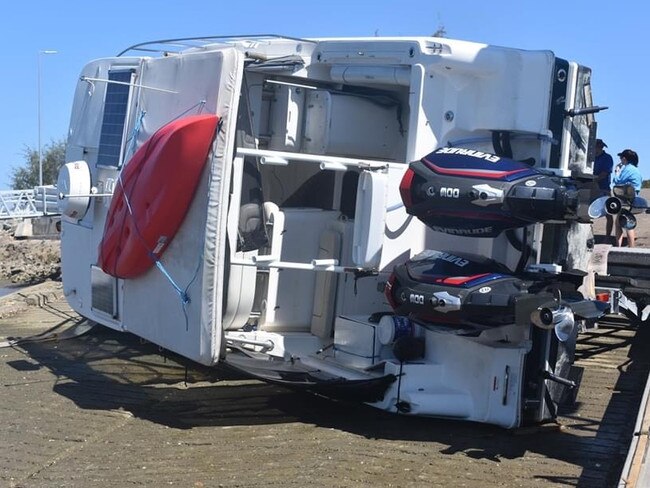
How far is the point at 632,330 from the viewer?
9086 mm

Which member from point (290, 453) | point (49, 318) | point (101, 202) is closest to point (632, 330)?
point (290, 453)

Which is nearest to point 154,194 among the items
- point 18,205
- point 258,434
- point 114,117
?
point 114,117

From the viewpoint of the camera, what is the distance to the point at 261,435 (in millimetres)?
6398

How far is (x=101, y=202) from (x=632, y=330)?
5.04m

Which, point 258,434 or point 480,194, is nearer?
point 480,194

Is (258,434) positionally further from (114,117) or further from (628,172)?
(628,172)

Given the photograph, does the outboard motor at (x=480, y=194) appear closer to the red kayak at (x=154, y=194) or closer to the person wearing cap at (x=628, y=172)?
the red kayak at (x=154, y=194)

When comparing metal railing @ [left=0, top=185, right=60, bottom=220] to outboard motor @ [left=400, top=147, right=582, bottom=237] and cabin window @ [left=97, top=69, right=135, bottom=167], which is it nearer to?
cabin window @ [left=97, top=69, right=135, bottom=167]

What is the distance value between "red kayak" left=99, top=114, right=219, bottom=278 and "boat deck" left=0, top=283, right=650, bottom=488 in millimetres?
1131

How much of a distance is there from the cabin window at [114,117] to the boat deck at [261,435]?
1888mm

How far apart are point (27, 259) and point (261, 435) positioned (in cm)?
1692

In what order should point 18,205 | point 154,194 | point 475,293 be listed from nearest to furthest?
point 475,293, point 154,194, point 18,205

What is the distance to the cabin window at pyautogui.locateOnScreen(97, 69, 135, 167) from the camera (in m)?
7.98

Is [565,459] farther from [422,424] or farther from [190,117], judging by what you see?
[190,117]
